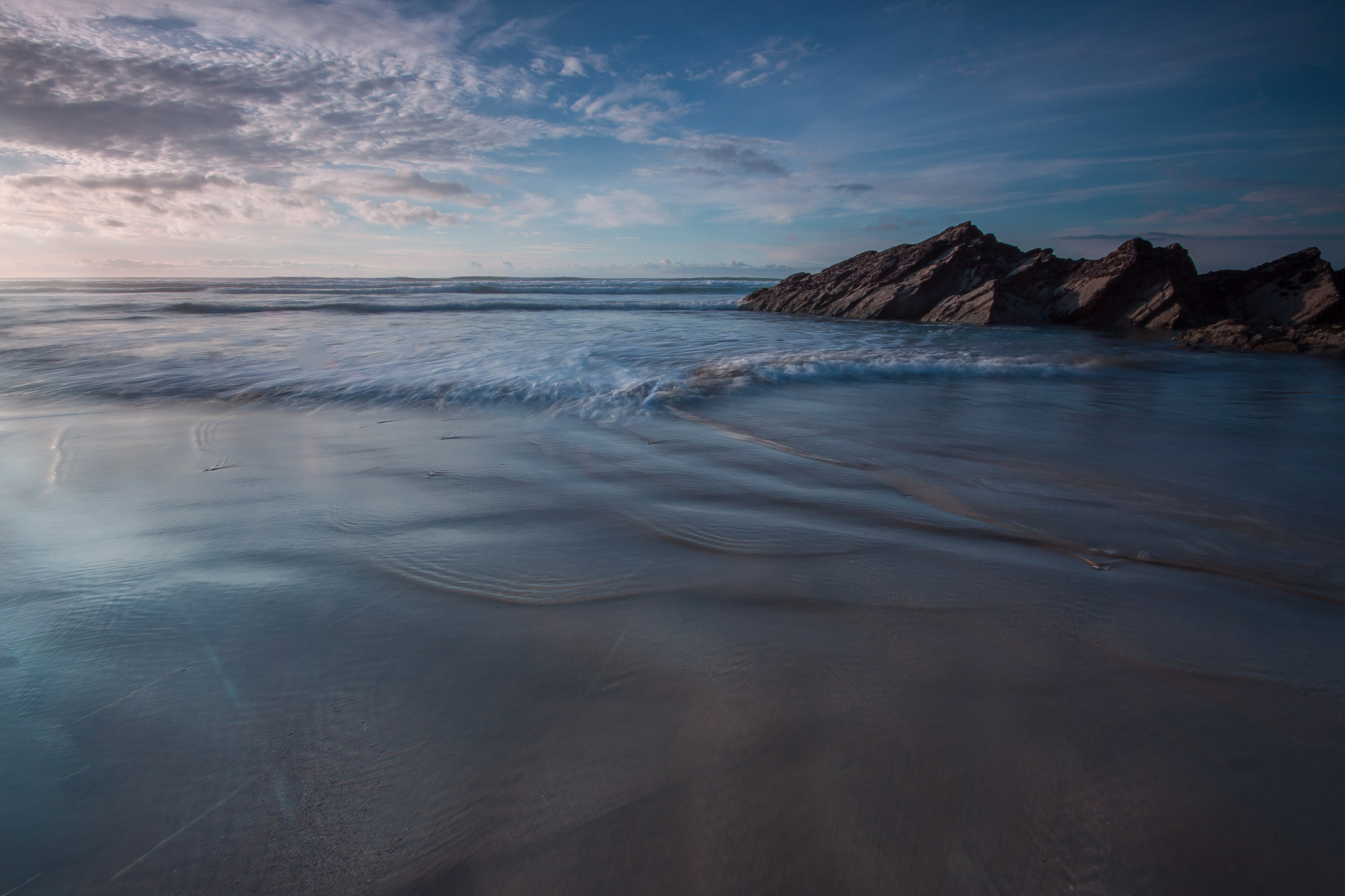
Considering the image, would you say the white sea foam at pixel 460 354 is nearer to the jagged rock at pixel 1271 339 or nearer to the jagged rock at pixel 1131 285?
the jagged rock at pixel 1271 339

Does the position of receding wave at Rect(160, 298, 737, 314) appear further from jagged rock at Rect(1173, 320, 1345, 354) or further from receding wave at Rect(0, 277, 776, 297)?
jagged rock at Rect(1173, 320, 1345, 354)

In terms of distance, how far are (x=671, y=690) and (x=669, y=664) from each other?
0.11 m

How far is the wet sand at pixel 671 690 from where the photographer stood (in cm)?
115

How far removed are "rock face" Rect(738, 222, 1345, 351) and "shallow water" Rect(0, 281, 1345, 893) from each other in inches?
422

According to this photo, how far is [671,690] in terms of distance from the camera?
1590mm

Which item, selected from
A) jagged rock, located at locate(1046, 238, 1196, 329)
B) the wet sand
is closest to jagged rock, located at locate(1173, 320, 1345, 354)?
jagged rock, located at locate(1046, 238, 1196, 329)

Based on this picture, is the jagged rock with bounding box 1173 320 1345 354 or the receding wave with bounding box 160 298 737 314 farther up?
the receding wave with bounding box 160 298 737 314

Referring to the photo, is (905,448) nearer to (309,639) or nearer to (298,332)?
(309,639)

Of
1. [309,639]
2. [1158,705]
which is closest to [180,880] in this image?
[309,639]

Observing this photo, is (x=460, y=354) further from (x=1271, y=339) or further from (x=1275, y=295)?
(x=1275, y=295)

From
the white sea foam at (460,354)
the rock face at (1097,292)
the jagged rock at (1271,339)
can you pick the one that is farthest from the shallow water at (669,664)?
the rock face at (1097,292)

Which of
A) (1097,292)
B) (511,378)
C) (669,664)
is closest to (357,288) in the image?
(511,378)

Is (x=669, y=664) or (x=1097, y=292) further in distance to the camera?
(x=1097, y=292)

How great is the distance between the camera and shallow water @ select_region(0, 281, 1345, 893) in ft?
3.82
